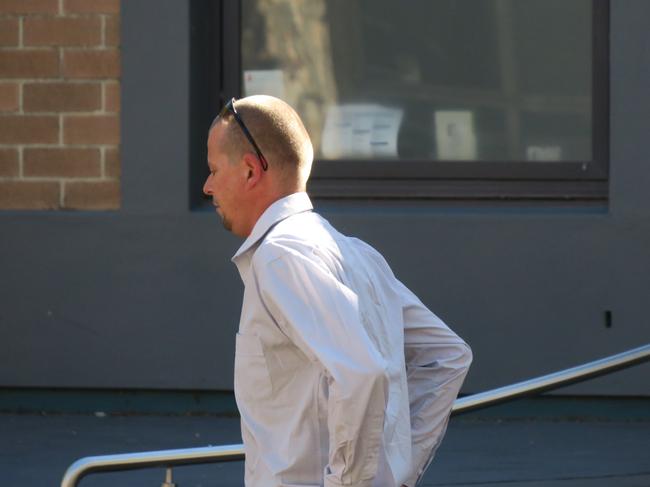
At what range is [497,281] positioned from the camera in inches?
269

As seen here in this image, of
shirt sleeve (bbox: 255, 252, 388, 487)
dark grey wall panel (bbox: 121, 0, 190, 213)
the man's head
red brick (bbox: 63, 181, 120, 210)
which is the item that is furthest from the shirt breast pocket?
red brick (bbox: 63, 181, 120, 210)

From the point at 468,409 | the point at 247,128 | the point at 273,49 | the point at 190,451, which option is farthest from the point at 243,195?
the point at 273,49

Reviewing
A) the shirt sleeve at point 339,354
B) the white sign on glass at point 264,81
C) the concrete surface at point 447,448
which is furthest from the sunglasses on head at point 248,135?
the white sign on glass at point 264,81

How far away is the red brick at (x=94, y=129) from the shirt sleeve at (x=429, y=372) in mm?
4424

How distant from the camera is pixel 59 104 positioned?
708 cm

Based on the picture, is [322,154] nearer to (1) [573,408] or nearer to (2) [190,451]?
(1) [573,408]

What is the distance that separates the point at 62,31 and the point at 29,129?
0.53m

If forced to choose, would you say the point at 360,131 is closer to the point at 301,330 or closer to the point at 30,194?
the point at 30,194

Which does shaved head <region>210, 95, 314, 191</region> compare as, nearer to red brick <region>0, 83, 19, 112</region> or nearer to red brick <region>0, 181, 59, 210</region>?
red brick <region>0, 181, 59, 210</region>

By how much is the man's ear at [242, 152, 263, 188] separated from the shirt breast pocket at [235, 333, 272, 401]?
295mm

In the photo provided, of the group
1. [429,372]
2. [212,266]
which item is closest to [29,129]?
[212,266]

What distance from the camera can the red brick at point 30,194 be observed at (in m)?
7.09

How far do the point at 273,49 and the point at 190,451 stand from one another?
14.0 feet

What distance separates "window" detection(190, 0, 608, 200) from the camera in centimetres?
714
